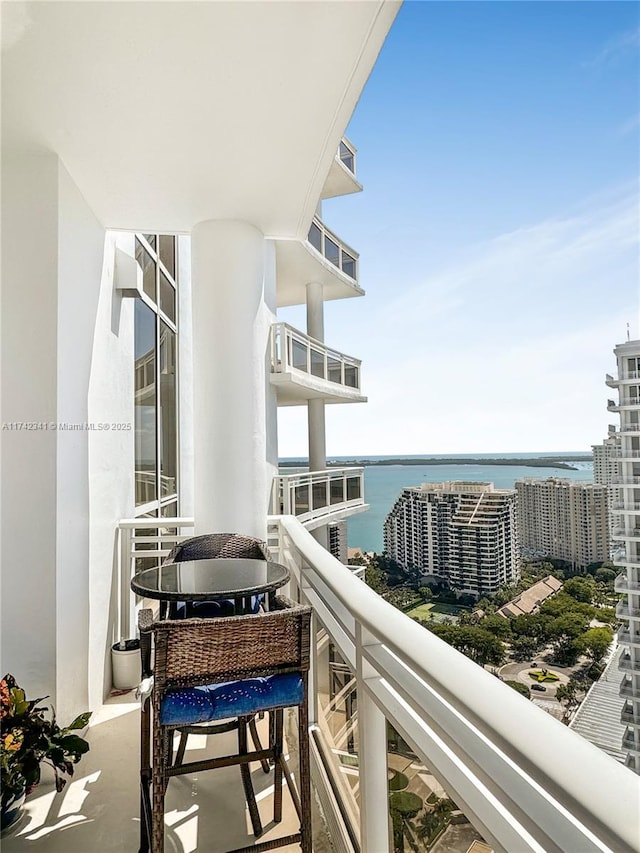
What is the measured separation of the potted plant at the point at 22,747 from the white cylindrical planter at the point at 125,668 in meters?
1.12

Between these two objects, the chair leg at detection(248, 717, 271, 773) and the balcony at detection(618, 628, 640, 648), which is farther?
the balcony at detection(618, 628, 640, 648)

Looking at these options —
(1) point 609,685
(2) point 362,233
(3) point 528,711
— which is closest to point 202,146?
(3) point 528,711

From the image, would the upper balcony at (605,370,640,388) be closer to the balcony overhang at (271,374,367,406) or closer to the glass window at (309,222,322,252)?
the balcony overhang at (271,374,367,406)

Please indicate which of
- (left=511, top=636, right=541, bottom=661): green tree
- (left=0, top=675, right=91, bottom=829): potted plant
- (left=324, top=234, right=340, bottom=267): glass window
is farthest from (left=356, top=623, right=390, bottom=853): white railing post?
(left=324, top=234, right=340, bottom=267): glass window

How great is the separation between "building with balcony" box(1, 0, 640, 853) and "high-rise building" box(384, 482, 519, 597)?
1649 millimetres

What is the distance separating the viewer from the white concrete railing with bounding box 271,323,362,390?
707 centimetres

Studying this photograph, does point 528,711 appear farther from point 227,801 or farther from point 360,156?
point 360,156

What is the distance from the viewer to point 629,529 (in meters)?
2.60

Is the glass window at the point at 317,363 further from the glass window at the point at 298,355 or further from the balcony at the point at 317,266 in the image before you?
the balcony at the point at 317,266

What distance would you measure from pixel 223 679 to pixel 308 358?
6.38 metres

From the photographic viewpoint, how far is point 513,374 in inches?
446

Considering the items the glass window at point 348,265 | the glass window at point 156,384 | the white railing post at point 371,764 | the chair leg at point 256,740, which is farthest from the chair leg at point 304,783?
the glass window at point 348,265

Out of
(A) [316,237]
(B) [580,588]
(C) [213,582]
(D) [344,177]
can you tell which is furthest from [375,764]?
(D) [344,177]

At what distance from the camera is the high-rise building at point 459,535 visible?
3.85 meters
